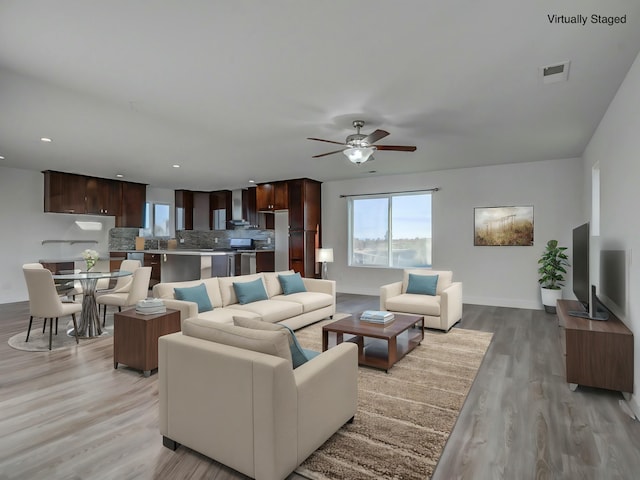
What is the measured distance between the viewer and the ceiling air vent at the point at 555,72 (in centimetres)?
278

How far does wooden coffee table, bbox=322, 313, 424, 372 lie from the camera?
11.1 feet

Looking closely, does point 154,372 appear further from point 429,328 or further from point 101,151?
point 101,151

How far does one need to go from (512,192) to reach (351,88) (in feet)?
15.0

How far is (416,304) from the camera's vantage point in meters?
4.82

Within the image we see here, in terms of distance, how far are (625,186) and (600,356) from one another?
1.45 metres

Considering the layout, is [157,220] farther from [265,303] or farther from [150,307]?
[150,307]

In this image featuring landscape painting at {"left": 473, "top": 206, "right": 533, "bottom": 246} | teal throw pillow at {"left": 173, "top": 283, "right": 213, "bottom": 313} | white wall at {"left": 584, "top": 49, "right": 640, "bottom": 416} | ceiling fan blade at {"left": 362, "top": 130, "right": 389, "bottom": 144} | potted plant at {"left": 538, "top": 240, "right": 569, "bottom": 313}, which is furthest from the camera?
landscape painting at {"left": 473, "top": 206, "right": 533, "bottom": 246}

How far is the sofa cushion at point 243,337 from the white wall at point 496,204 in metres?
5.76

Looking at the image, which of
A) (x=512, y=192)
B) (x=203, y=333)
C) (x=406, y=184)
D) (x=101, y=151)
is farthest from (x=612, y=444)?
(x=101, y=151)

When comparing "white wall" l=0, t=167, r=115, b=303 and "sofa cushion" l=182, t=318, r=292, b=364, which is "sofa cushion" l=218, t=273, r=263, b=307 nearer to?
"sofa cushion" l=182, t=318, r=292, b=364

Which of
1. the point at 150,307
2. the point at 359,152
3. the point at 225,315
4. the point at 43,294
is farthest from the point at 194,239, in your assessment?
the point at 359,152

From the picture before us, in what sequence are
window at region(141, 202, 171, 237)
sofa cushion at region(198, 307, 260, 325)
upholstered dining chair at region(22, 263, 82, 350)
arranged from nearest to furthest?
sofa cushion at region(198, 307, 260, 325) < upholstered dining chair at region(22, 263, 82, 350) < window at region(141, 202, 171, 237)

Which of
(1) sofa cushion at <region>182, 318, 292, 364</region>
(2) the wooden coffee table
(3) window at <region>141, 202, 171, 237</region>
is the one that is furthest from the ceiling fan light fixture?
(3) window at <region>141, 202, 171, 237</region>

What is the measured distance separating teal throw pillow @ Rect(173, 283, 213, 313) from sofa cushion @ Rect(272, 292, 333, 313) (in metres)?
1.13
